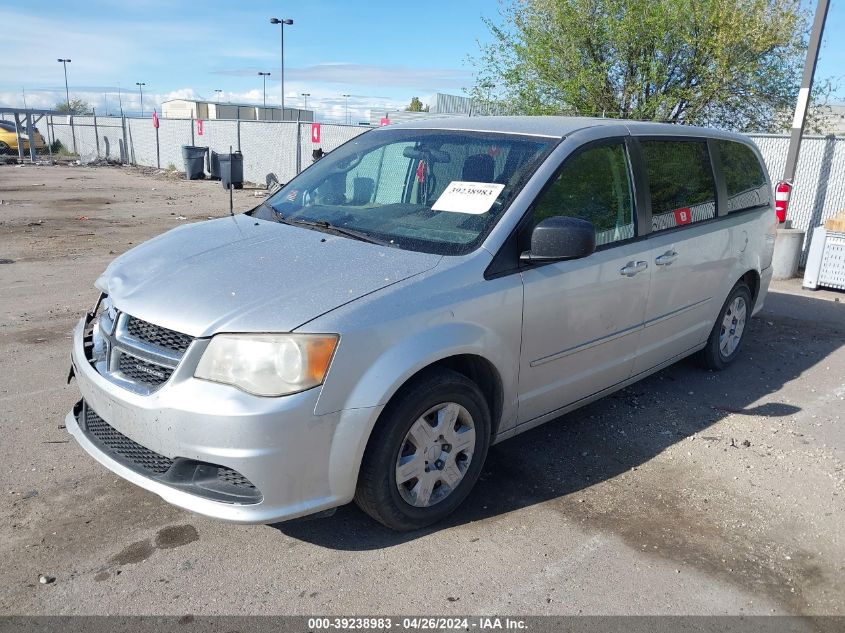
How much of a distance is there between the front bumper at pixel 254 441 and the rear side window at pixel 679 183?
2521mm

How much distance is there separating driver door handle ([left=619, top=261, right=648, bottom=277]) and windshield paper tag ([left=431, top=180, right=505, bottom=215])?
37.0 inches

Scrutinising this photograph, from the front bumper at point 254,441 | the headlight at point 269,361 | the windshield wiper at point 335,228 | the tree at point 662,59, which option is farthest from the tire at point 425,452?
the tree at point 662,59

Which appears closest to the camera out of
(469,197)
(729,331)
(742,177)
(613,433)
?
(469,197)

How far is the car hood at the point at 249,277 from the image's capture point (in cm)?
278

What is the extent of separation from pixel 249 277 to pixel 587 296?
1.78 meters

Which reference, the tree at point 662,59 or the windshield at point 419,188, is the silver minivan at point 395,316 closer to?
the windshield at point 419,188

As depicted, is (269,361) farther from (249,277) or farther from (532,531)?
(532,531)

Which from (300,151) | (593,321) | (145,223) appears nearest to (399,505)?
(593,321)

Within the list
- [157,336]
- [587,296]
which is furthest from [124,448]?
[587,296]

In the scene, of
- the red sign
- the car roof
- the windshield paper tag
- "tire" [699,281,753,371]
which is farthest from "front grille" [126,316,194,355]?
"tire" [699,281,753,371]

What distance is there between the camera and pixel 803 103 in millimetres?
9320

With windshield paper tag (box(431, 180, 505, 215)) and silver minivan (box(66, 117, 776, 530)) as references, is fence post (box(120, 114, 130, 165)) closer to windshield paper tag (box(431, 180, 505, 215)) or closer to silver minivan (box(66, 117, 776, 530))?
silver minivan (box(66, 117, 776, 530))

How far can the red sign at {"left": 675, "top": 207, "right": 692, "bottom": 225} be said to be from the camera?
14.9ft

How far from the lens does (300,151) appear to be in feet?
65.9
